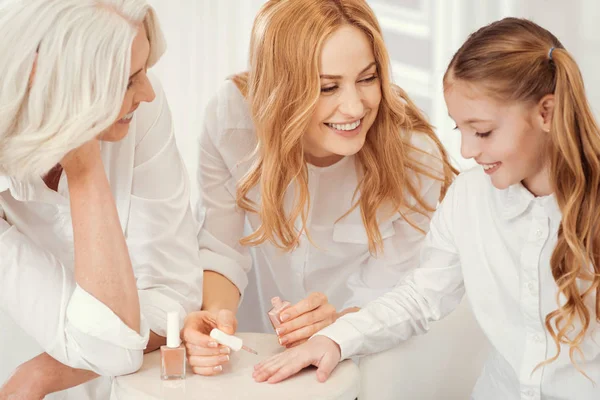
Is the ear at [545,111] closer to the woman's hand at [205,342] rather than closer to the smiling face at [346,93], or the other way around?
the smiling face at [346,93]

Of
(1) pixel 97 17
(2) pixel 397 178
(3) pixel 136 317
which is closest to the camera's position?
(1) pixel 97 17

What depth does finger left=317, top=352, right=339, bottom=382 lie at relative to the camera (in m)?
1.43

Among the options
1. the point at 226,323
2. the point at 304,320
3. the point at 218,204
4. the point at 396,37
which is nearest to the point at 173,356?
the point at 226,323

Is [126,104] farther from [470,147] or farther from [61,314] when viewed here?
[470,147]


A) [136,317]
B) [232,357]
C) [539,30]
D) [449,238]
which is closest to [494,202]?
Result: [449,238]

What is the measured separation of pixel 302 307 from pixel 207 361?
0.24 meters

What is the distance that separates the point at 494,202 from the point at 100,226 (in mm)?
692

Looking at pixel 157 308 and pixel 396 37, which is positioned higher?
pixel 396 37

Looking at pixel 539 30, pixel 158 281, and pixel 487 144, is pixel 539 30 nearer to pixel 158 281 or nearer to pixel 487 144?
pixel 487 144

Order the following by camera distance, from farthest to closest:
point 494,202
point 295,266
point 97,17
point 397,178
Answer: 1. point 295,266
2. point 397,178
3. point 494,202
4. point 97,17

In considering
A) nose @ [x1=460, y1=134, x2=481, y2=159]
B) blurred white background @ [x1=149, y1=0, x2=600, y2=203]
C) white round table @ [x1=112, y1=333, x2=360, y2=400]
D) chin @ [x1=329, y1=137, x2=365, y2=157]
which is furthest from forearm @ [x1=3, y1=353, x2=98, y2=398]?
blurred white background @ [x1=149, y1=0, x2=600, y2=203]

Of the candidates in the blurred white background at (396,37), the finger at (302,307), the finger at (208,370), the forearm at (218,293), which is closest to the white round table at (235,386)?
the finger at (208,370)

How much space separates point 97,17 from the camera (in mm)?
1323

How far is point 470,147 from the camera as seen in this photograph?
1442 mm
